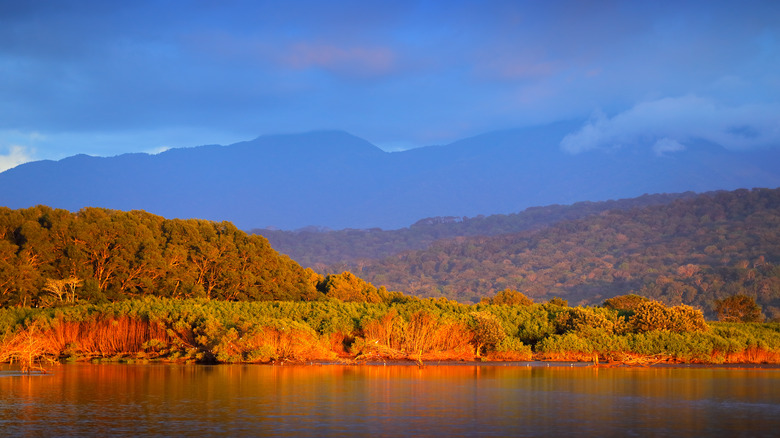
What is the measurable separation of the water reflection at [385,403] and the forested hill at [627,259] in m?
62.5

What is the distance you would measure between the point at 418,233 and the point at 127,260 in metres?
126

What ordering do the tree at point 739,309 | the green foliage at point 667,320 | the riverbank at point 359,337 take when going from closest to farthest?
the riverbank at point 359,337 < the green foliage at point 667,320 < the tree at point 739,309

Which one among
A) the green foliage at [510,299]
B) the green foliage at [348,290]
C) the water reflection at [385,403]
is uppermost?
the green foliage at [348,290]

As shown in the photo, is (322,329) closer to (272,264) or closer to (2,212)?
(272,264)

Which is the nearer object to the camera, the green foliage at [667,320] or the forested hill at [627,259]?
the green foliage at [667,320]

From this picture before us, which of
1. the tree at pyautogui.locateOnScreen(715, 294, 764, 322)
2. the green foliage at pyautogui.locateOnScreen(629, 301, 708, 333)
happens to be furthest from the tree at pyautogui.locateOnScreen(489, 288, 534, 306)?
the green foliage at pyautogui.locateOnScreen(629, 301, 708, 333)

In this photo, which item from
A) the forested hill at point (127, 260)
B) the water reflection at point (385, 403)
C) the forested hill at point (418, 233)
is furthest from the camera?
the forested hill at point (418, 233)

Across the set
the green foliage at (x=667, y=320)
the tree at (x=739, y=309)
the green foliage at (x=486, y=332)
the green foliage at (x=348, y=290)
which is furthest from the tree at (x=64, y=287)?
the tree at (x=739, y=309)

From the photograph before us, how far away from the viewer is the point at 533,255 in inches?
4843

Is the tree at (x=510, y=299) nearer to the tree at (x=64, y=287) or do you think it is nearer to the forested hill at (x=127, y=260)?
the forested hill at (x=127, y=260)

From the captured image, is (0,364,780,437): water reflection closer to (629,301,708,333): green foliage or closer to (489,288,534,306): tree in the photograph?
(629,301,708,333): green foliage

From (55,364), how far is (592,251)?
10321 cm

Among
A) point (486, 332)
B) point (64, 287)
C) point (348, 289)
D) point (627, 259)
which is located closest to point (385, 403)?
point (486, 332)

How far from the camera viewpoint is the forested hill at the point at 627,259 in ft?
292
